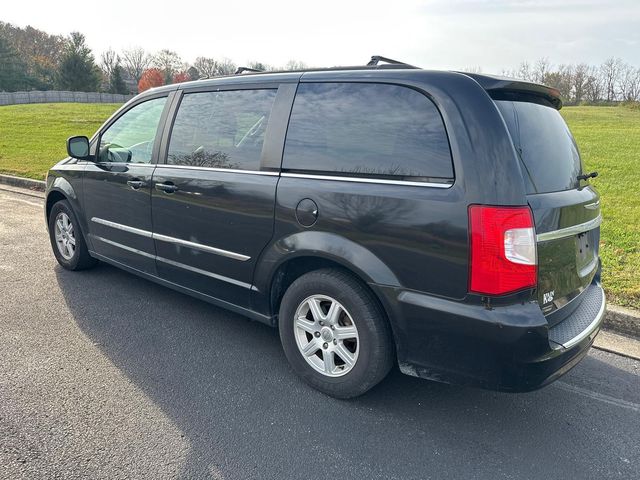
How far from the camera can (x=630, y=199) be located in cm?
827

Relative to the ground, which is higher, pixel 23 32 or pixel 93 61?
pixel 23 32

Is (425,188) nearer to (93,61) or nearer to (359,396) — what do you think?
(359,396)

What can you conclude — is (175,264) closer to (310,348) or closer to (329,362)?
(310,348)

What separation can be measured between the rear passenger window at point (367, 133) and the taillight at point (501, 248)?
290 millimetres

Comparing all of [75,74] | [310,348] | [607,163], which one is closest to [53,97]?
[75,74]

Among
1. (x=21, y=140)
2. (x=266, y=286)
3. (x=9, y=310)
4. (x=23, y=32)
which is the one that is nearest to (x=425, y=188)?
(x=266, y=286)

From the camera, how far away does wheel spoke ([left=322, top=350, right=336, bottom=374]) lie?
2.87 metres

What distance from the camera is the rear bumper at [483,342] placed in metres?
2.25

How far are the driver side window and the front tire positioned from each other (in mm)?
1850

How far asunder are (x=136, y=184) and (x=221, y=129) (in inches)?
36.6

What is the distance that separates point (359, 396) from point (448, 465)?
25.9 inches

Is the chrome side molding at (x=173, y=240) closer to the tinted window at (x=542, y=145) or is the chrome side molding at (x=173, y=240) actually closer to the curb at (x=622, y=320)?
→ the tinted window at (x=542, y=145)

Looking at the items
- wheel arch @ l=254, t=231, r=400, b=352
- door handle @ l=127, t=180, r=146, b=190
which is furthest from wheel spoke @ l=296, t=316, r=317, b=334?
door handle @ l=127, t=180, r=146, b=190

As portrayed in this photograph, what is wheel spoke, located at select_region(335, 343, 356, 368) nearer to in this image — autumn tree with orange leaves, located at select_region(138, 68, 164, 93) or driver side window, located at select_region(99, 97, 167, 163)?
driver side window, located at select_region(99, 97, 167, 163)
